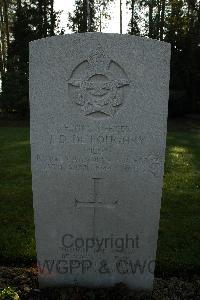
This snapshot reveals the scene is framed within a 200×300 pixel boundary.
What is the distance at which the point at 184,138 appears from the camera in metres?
15.5

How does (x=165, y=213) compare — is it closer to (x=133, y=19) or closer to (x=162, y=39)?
(x=162, y=39)

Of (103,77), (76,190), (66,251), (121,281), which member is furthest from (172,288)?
(103,77)

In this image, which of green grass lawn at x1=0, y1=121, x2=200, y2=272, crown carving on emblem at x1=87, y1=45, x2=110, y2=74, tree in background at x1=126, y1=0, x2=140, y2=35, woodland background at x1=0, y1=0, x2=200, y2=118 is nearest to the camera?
crown carving on emblem at x1=87, y1=45, x2=110, y2=74

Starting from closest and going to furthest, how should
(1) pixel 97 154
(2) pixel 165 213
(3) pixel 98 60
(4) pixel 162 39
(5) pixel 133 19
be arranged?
(3) pixel 98 60, (1) pixel 97 154, (2) pixel 165 213, (4) pixel 162 39, (5) pixel 133 19

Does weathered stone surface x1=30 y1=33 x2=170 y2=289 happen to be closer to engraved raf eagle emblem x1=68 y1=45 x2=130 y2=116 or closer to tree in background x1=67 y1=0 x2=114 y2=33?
engraved raf eagle emblem x1=68 y1=45 x2=130 y2=116

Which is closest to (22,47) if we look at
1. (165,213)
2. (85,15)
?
(85,15)

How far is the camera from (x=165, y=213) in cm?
641

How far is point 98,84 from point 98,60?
0.21m

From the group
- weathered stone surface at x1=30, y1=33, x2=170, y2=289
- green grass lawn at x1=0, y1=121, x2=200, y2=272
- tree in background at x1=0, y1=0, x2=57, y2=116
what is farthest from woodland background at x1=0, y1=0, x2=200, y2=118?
weathered stone surface at x1=30, y1=33, x2=170, y2=289

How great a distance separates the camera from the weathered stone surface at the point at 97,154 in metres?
3.59

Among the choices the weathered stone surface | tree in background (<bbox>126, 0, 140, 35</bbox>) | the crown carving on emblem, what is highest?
tree in background (<bbox>126, 0, 140, 35</bbox>)

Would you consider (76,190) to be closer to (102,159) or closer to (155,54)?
(102,159)

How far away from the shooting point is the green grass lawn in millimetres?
4836

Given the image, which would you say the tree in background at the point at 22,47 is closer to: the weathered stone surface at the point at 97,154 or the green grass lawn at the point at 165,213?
the green grass lawn at the point at 165,213
